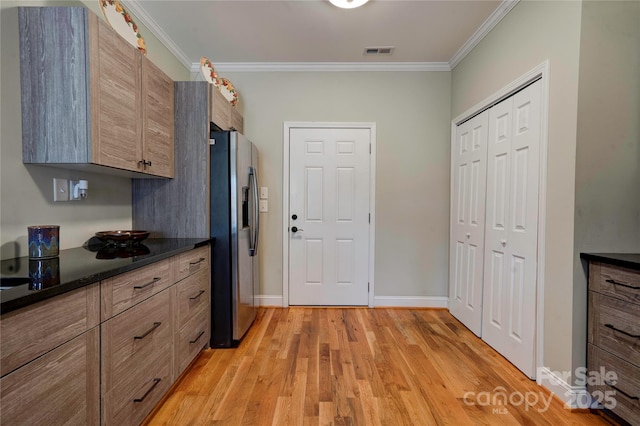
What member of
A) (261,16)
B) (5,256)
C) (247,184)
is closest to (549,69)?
(261,16)

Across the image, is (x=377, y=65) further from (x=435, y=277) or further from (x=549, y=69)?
(x=435, y=277)

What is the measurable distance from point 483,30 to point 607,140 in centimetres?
150

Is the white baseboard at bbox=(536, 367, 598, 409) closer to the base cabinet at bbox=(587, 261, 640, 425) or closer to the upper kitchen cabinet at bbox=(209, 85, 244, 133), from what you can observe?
the base cabinet at bbox=(587, 261, 640, 425)

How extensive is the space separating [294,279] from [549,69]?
2.83 m

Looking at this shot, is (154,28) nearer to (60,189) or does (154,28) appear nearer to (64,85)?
(64,85)

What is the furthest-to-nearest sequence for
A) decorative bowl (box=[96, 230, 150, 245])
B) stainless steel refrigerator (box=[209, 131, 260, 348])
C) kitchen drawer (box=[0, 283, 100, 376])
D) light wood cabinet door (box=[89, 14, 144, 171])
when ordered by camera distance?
stainless steel refrigerator (box=[209, 131, 260, 348])
decorative bowl (box=[96, 230, 150, 245])
light wood cabinet door (box=[89, 14, 144, 171])
kitchen drawer (box=[0, 283, 100, 376])

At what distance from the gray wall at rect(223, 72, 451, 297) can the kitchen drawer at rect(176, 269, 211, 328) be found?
3.56 ft

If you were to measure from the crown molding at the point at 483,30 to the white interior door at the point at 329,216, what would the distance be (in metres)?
1.19

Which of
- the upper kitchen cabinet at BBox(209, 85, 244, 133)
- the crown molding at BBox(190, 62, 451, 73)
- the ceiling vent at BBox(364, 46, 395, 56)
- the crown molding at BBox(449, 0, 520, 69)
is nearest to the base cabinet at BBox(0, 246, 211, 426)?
the upper kitchen cabinet at BBox(209, 85, 244, 133)

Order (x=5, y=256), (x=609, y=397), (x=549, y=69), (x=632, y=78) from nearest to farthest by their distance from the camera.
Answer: (x=5, y=256) → (x=609, y=397) → (x=632, y=78) → (x=549, y=69)

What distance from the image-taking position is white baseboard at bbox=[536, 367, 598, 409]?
161 cm

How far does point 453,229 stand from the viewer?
306cm

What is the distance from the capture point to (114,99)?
159 centimetres

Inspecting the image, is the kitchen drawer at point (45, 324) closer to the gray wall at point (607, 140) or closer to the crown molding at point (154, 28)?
the crown molding at point (154, 28)
